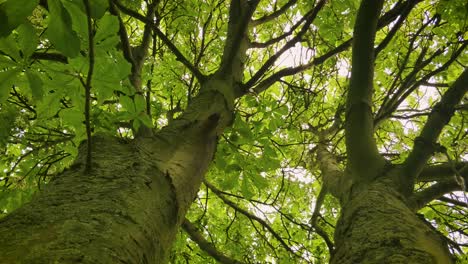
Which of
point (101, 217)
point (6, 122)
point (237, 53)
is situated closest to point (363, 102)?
point (237, 53)

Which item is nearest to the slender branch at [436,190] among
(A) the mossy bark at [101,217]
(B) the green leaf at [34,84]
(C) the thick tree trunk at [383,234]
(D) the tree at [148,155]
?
(D) the tree at [148,155]

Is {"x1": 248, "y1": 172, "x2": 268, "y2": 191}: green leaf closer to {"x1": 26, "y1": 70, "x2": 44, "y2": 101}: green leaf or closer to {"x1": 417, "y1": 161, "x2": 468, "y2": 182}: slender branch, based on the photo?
{"x1": 417, "y1": 161, "x2": 468, "y2": 182}: slender branch

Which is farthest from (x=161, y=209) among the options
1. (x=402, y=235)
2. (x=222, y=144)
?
(x=222, y=144)

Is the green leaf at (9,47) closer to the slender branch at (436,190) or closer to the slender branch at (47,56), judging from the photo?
the slender branch at (47,56)

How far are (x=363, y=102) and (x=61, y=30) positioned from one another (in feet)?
4.72

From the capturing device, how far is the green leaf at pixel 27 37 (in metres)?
0.90

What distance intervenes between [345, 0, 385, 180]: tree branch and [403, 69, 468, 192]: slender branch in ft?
0.43

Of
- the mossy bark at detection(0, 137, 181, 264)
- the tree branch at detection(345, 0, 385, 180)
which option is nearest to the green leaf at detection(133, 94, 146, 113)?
the mossy bark at detection(0, 137, 181, 264)

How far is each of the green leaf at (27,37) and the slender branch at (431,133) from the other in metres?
1.44

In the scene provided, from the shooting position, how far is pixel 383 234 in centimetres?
114

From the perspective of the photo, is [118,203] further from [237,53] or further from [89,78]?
[237,53]

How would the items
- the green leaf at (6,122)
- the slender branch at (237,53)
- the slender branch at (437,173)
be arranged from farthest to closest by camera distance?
the slender branch at (237,53) < the green leaf at (6,122) < the slender branch at (437,173)

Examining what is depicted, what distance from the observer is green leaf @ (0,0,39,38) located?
68 cm

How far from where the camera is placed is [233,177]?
2311mm
